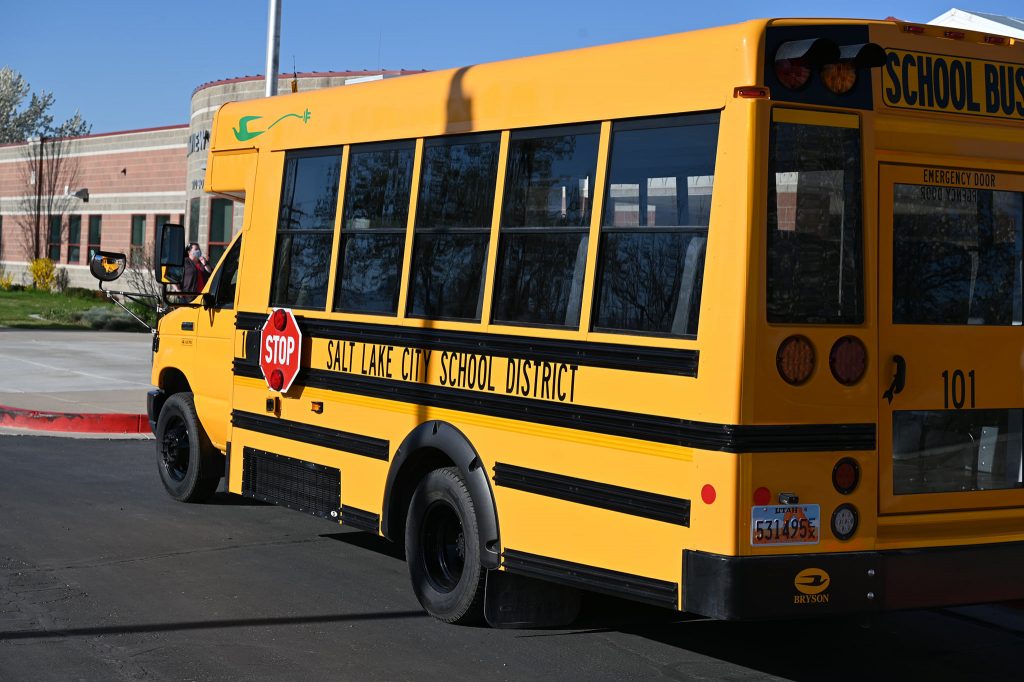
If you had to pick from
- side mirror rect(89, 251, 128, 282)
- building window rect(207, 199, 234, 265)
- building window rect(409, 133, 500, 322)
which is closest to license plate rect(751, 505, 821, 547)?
building window rect(409, 133, 500, 322)

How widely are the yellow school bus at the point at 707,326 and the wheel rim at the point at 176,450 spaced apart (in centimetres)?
303

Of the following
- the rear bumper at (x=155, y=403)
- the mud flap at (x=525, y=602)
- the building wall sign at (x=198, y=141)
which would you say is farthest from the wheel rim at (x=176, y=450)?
the building wall sign at (x=198, y=141)

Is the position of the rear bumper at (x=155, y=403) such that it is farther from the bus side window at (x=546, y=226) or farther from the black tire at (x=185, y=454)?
the bus side window at (x=546, y=226)

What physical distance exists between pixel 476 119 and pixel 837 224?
81.1 inches

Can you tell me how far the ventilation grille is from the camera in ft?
25.5

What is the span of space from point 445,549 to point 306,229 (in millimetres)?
2209

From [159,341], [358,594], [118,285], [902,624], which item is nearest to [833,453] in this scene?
[902,624]

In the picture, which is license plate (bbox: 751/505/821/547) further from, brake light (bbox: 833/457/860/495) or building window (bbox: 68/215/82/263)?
building window (bbox: 68/215/82/263)

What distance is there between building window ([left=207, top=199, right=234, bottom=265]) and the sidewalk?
4.04m

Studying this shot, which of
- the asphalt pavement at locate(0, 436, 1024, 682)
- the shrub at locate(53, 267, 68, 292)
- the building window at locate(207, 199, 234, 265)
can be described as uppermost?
the building window at locate(207, 199, 234, 265)

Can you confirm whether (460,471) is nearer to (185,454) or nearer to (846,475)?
(846,475)

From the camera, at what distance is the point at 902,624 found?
24.0 ft

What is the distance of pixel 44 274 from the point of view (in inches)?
1795

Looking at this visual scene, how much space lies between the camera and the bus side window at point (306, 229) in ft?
25.9
